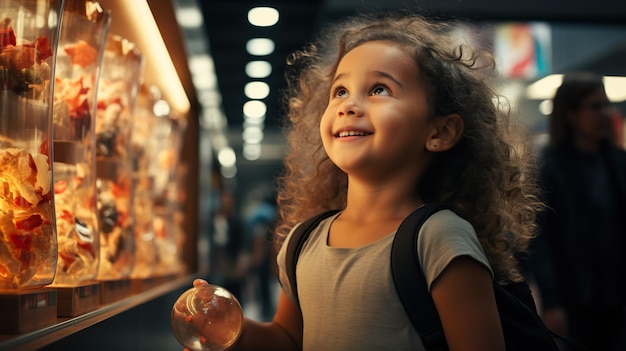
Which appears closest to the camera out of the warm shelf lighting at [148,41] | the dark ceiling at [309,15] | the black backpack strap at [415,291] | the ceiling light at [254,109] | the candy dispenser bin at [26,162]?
the candy dispenser bin at [26,162]

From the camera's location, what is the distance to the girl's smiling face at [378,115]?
1.61 meters

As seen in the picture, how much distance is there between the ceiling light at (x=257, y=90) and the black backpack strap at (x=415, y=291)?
7.86 m

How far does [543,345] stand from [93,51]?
1324mm

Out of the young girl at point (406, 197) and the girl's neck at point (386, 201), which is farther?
the girl's neck at point (386, 201)

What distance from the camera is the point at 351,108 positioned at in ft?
5.29

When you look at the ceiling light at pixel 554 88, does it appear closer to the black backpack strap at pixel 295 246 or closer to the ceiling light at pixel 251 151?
the black backpack strap at pixel 295 246

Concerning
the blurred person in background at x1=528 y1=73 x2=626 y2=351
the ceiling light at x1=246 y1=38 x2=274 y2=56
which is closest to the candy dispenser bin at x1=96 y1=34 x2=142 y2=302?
the blurred person in background at x1=528 y1=73 x2=626 y2=351

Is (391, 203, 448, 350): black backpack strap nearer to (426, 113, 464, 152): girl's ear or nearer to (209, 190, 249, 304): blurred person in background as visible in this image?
(426, 113, 464, 152): girl's ear

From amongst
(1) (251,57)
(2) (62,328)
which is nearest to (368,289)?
(2) (62,328)

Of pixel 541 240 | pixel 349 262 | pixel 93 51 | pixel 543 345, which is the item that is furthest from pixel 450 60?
pixel 541 240

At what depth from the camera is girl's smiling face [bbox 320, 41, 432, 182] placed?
161 cm

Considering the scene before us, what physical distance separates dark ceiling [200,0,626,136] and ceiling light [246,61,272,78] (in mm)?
73

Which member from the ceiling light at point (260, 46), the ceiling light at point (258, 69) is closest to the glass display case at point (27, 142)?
the ceiling light at point (260, 46)

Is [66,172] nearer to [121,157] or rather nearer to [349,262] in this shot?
[121,157]
